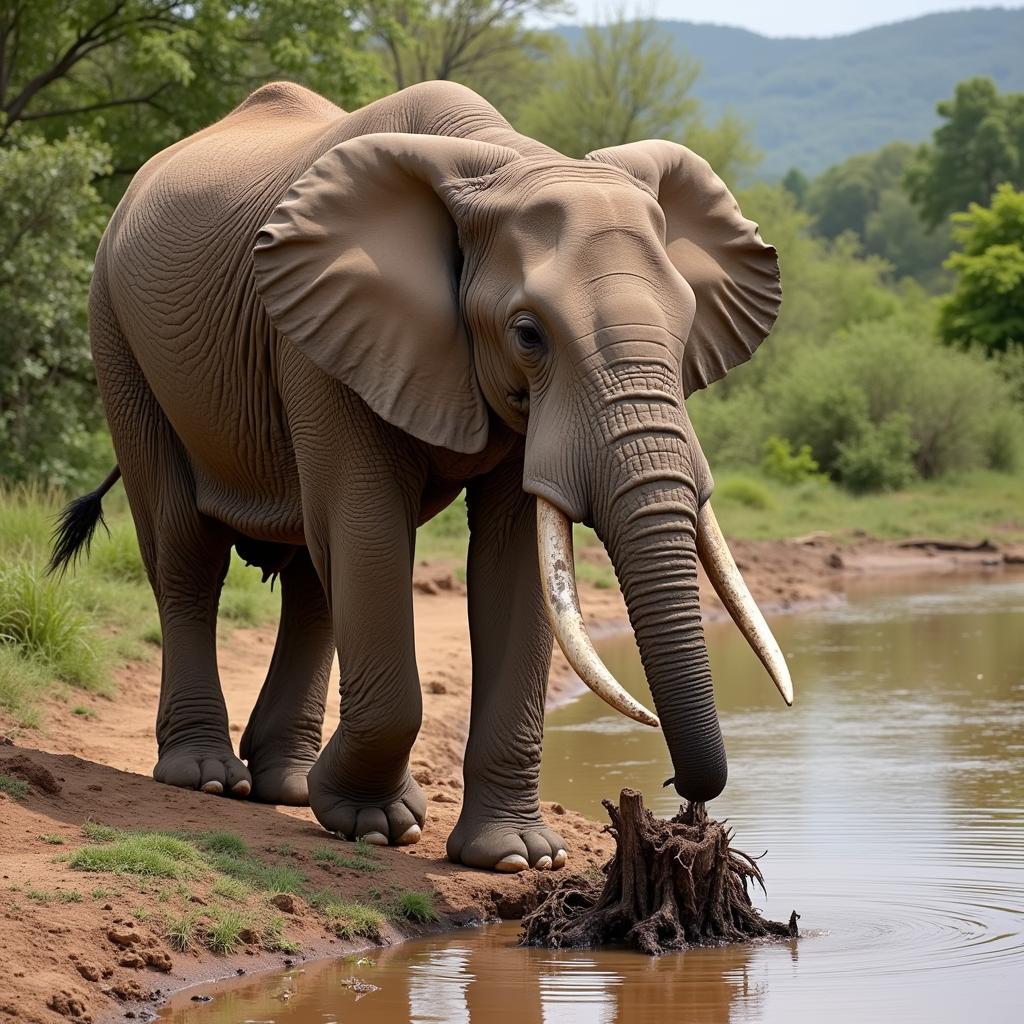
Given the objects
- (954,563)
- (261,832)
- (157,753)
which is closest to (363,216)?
(261,832)

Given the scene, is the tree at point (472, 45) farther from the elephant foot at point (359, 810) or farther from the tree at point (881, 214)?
the tree at point (881, 214)

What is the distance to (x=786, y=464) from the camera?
1152 inches

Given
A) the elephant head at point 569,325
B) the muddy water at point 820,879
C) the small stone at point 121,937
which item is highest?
the elephant head at point 569,325

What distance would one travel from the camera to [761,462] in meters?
31.5

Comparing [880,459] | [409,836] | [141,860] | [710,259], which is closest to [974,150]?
[880,459]

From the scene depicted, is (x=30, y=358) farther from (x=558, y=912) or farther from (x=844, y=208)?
(x=844, y=208)

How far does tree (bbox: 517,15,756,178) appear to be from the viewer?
4041 cm

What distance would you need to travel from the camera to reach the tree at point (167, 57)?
68.4ft

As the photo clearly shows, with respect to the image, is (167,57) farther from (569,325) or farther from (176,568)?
(569,325)

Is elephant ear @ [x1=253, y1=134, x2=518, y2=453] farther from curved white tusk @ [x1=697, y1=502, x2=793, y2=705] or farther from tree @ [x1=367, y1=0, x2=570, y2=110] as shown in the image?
tree @ [x1=367, y1=0, x2=570, y2=110]

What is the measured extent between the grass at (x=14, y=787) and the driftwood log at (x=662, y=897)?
1877 millimetres

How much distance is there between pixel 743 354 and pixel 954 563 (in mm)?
15922

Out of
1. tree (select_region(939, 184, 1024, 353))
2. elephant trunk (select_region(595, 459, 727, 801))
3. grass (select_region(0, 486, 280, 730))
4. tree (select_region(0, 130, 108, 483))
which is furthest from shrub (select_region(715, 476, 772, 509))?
elephant trunk (select_region(595, 459, 727, 801))

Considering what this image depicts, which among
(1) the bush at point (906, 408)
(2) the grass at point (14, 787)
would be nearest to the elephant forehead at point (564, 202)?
(2) the grass at point (14, 787)
